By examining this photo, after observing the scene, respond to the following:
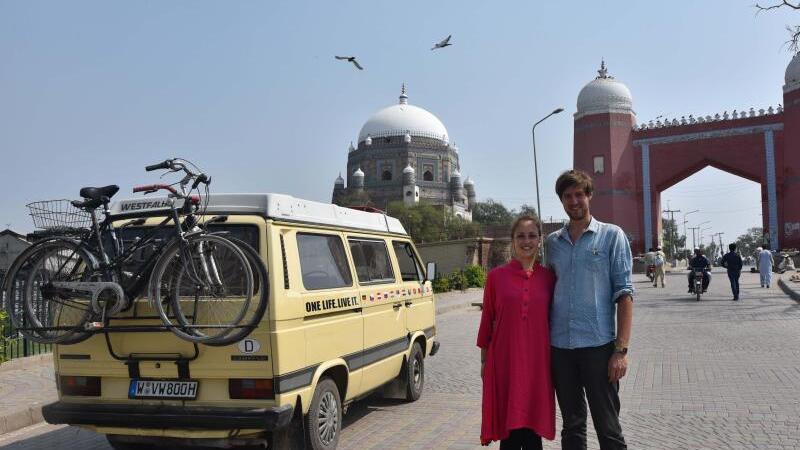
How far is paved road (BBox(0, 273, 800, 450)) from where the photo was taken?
534 centimetres

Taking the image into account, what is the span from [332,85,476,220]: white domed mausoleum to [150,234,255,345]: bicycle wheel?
80037 millimetres

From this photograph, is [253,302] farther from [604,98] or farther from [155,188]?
[604,98]

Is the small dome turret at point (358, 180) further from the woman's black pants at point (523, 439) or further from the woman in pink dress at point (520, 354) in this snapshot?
the woman's black pants at point (523, 439)

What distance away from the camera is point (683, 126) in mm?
49625

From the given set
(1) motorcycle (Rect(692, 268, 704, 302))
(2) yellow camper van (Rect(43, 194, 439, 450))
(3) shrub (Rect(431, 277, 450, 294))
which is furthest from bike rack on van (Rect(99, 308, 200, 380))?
(3) shrub (Rect(431, 277, 450, 294))

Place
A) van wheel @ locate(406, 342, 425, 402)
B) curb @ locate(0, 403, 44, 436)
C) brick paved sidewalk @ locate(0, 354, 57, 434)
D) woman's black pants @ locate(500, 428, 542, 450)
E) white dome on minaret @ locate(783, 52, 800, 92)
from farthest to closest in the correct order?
1. white dome on minaret @ locate(783, 52, 800, 92)
2. van wheel @ locate(406, 342, 425, 402)
3. brick paved sidewalk @ locate(0, 354, 57, 434)
4. curb @ locate(0, 403, 44, 436)
5. woman's black pants @ locate(500, 428, 542, 450)

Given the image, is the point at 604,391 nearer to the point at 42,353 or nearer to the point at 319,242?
the point at 319,242

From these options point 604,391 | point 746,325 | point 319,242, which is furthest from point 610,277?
point 746,325

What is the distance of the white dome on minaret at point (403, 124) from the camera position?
89.6m

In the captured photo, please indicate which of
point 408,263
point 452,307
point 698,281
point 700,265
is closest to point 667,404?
point 408,263

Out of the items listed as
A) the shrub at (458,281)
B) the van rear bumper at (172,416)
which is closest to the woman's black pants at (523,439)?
the van rear bumper at (172,416)

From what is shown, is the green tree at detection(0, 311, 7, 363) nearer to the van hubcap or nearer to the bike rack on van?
the bike rack on van

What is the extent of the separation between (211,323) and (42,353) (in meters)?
7.14

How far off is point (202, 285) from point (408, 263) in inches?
129
